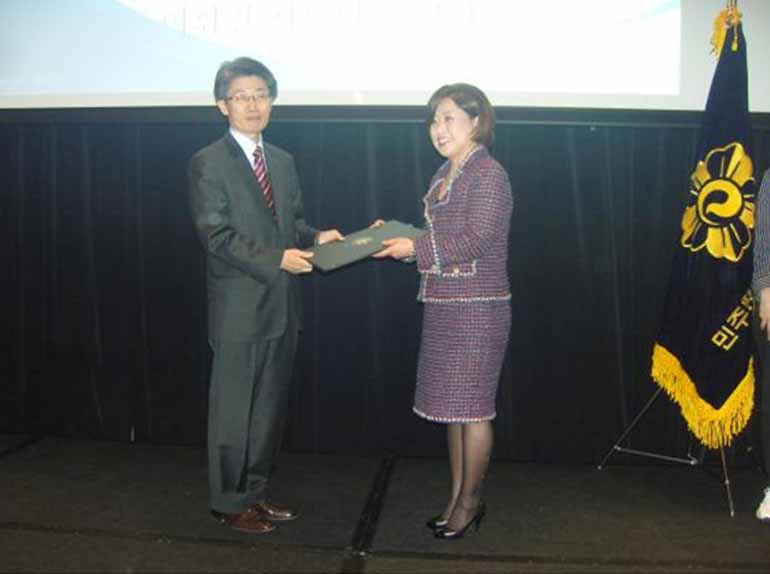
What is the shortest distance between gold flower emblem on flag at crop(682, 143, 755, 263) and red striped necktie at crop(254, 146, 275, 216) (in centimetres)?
144

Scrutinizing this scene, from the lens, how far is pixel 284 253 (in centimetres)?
263

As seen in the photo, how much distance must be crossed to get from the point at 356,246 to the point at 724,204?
127cm

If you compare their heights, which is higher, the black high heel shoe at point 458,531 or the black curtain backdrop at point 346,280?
the black curtain backdrop at point 346,280

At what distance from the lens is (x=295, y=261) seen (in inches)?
104

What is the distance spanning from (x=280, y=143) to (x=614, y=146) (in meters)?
1.30

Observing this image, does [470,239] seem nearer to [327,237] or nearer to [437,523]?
[327,237]

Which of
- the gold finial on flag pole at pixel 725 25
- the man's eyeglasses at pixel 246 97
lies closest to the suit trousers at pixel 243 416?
the man's eyeglasses at pixel 246 97

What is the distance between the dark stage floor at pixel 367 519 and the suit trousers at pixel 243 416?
0.15 meters

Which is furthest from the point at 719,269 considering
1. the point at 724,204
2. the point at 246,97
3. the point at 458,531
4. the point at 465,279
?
the point at 246,97

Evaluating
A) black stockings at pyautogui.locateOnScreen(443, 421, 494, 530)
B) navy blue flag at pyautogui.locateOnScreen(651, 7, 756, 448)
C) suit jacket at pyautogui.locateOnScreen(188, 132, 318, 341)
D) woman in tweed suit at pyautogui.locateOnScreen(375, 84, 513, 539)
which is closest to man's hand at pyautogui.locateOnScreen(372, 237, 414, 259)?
woman in tweed suit at pyautogui.locateOnScreen(375, 84, 513, 539)

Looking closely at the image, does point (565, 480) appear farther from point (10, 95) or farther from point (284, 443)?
point (10, 95)

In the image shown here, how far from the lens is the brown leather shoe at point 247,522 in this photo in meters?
2.71

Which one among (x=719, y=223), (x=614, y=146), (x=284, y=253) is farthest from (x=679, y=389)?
(x=284, y=253)

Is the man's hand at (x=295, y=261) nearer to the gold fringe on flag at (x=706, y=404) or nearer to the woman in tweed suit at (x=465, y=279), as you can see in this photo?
the woman in tweed suit at (x=465, y=279)
